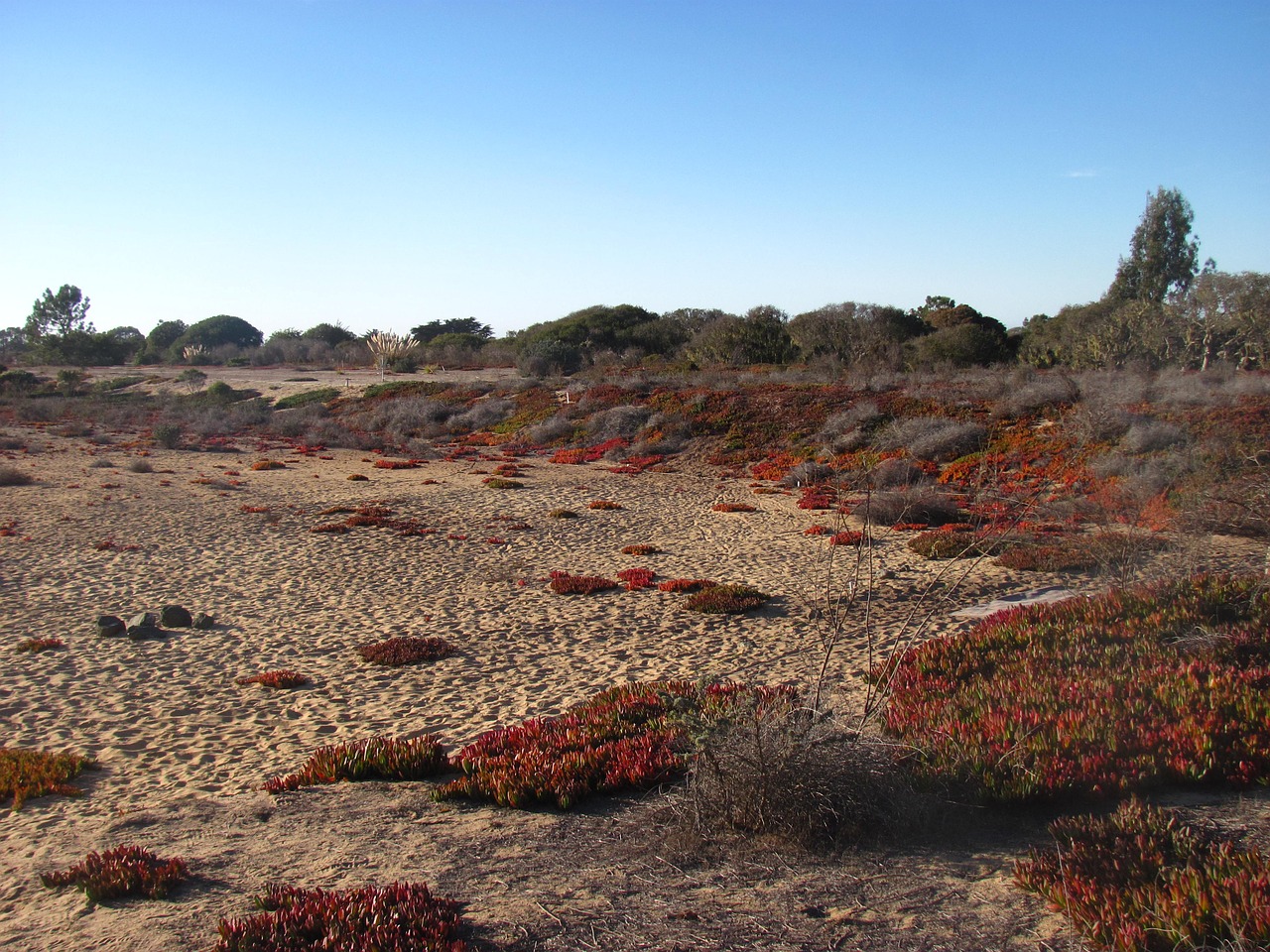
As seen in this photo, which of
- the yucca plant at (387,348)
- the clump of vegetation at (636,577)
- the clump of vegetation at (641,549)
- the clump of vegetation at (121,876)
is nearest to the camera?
the clump of vegetation at (121,876)

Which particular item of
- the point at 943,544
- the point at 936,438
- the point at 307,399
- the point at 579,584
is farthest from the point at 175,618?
the point at 307,399

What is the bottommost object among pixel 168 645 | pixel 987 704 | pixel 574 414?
pixel 168 645

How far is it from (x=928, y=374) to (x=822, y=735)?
94.2 feet

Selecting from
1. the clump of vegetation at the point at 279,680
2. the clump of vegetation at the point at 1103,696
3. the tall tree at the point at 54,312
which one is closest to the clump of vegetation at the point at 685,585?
the clump of vegetation at the point at 1103,696

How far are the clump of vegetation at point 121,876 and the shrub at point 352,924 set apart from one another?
71cm

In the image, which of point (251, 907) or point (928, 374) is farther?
point (928, 374)

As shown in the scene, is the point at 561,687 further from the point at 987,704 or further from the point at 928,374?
the point at 928,374

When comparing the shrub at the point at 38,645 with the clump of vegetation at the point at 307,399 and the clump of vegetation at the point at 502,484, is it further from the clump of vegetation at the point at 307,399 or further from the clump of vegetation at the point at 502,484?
the clump of vegetation at the point at 307,399

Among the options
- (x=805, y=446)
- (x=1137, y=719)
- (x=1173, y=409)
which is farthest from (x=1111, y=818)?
(x=805, y=446)

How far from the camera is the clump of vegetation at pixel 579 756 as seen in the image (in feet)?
17.8

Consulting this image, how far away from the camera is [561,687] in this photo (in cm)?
877

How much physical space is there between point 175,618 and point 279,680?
10.2ft

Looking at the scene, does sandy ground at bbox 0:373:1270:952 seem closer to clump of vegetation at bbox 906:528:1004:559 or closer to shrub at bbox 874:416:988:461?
clump of vegetation at bbox 906:528:1004:559

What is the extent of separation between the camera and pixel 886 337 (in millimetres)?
42125
